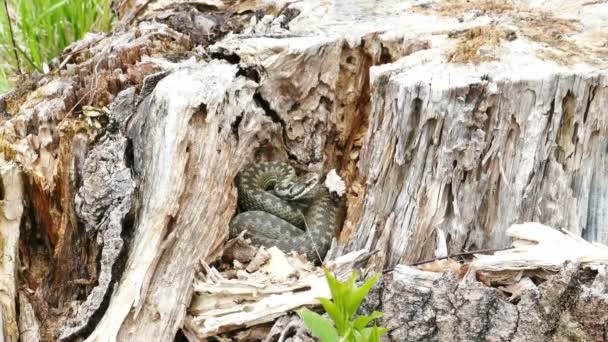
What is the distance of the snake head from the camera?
Result: 549 cm

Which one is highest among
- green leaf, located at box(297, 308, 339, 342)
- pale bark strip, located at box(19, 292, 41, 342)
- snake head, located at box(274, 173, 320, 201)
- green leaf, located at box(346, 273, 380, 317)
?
green leaf, located at box(346, 273, 380, 317)

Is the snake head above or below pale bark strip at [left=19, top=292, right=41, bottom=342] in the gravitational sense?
above

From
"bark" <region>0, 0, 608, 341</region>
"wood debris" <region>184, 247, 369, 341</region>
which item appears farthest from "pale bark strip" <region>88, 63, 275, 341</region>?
"wood debris" <region>184, 247, 369, 341</region>

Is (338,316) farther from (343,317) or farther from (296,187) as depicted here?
(296,187)

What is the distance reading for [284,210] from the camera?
19.2ft

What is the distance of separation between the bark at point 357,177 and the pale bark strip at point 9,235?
0.04ft

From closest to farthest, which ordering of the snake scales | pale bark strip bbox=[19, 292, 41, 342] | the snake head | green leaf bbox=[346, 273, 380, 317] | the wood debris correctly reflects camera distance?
green leaf bbox=[346, 273, 380, 317]
the wood debris
pale bark strip bbox=[19, 292, 41, 342]
the snake scales
the snake head

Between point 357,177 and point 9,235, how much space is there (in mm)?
2285

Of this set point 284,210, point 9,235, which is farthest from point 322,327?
point 284,210

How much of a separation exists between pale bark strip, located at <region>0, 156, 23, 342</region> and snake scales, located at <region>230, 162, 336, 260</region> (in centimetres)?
135

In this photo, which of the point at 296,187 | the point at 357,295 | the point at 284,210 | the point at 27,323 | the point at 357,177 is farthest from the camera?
the point at 284,210

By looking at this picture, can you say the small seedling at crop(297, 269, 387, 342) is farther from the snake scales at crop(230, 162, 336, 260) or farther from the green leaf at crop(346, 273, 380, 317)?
the snake scales at crop(230, 162, 336, 260)

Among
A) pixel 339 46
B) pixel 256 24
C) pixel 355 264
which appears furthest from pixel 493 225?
pixel 256 24

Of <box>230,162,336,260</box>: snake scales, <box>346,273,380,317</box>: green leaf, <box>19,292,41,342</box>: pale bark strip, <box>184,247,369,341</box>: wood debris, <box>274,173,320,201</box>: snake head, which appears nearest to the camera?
<box>346,273,380,317</box>: green leaf
